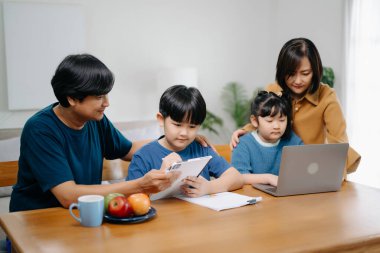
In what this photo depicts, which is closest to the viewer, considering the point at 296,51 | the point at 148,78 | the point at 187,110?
the point at 187,110

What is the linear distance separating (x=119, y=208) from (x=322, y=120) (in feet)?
3.79

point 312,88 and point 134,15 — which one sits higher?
point 134,15

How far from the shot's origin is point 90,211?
1.47m

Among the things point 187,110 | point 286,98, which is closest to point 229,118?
point 286,98

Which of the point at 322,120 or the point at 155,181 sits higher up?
the point at 322,120

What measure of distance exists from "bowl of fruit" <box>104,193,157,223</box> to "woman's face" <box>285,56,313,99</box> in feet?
3.24

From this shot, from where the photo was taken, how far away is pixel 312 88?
2.22m

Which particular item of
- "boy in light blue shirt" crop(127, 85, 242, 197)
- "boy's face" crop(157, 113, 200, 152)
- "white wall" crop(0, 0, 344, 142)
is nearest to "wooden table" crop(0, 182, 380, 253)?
"boy in light blue shirt" crop(127, 85, 242, 197)

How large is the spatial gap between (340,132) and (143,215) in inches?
41.5

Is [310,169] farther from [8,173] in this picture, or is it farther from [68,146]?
[8,173]

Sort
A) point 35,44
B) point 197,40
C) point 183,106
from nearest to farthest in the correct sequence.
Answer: point 183,106, point 35,44, point 197,40

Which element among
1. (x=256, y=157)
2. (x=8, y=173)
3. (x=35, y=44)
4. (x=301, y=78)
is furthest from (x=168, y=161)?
(x=35, y=44)

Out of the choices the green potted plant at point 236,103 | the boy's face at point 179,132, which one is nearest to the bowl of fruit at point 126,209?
the boy's face at point 179,132

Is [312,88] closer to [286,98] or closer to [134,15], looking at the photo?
→ [286,98]
